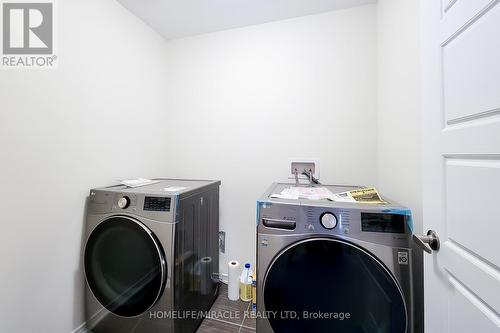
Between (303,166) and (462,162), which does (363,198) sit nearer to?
(462,162)

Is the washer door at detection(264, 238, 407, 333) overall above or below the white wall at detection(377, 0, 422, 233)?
below

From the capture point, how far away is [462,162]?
1.95 feet

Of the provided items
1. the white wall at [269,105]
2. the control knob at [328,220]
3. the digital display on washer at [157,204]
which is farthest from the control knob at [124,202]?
the control knob at [328,220]

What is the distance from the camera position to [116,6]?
1450 millimetres

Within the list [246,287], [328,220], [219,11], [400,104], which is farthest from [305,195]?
[219,11]

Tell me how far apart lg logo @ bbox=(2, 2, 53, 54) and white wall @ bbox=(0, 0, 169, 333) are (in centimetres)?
6

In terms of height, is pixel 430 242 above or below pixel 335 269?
above

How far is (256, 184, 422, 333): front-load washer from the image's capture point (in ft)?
2.68

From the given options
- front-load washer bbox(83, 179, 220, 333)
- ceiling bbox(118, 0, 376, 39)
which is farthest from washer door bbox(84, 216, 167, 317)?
ceiling bbox(118, 0, 376, 39)

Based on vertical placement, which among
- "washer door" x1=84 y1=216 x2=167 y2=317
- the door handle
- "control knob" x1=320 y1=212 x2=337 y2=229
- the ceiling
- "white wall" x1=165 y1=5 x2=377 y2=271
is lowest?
"washer door" x1=84 y1=216 x2=167 y2=317

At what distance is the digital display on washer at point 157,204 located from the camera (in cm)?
107

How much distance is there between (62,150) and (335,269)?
1.58 meters

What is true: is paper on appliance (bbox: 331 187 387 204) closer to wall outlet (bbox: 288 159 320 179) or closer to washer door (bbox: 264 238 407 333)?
washer door (bbox: 264 238 407 333)

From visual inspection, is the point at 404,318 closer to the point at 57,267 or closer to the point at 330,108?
the point at 330,108
